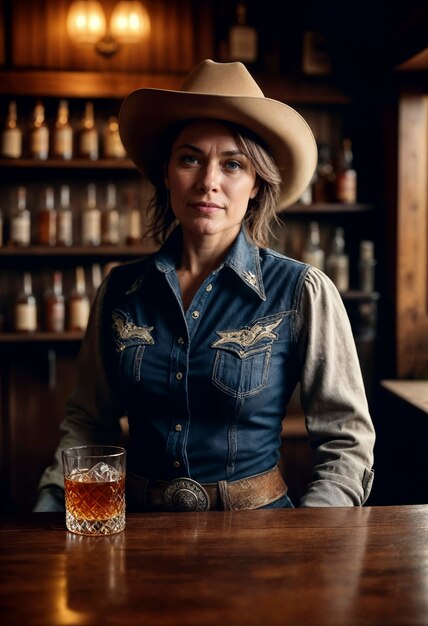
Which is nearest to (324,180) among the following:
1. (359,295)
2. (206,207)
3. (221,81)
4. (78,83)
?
(359,295)

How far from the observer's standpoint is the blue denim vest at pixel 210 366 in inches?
60.4

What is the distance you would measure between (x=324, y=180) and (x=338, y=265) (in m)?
0.47

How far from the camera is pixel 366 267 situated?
3.99m

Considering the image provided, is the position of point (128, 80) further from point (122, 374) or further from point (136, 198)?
point (122, 374)

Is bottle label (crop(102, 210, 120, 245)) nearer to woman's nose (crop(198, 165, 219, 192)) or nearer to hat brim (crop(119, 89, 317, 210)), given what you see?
hat brim (crop(119, 89, 317, 210))

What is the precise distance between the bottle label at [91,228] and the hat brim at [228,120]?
207 cm

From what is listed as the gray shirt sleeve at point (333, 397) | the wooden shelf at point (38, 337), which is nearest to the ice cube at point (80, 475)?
the gray shirt sleeve at point (333, 397)

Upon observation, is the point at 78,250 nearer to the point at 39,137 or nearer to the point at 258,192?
the point at 39,137

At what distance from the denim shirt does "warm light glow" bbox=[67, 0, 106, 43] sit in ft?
8.05

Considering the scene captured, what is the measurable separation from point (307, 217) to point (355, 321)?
611 millimetres

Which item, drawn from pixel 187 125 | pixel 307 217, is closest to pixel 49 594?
pixel 187 125

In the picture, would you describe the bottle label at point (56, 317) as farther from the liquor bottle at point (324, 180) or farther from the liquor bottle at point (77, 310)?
the liquor bottle at point (324, 180)

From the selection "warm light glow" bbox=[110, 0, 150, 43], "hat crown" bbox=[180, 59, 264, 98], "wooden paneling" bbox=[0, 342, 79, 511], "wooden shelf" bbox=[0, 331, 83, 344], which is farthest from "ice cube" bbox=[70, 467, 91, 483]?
"warm light glow" bbox=[110, 0, 150, 43]

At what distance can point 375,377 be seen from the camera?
13.6 ft
